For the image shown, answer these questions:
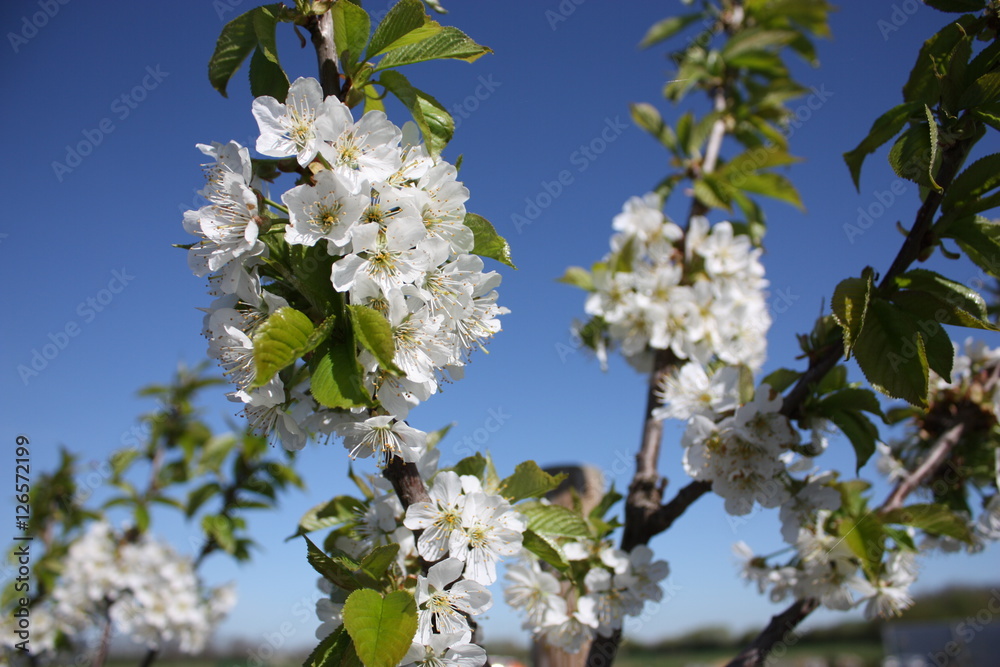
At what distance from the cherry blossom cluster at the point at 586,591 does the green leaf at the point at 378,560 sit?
0.52 m

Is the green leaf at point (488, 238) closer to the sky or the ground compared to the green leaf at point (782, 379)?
closer to the ground

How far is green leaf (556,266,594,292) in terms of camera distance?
2.26 meters

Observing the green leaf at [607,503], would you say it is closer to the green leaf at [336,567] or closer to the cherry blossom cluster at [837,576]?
the cherry blossom cluster at [837,576]

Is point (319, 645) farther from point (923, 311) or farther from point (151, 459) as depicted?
point (151, 459)

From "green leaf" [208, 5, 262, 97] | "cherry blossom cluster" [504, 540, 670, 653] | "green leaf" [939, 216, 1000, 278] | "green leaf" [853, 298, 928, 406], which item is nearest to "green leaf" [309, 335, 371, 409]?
"green leaf" [208, 5, 262, 97]

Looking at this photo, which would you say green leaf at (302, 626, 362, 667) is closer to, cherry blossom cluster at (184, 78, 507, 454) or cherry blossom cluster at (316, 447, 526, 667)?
cherry blossom cluster at (316, 447, 526, 667)

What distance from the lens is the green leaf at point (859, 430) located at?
4.43ft

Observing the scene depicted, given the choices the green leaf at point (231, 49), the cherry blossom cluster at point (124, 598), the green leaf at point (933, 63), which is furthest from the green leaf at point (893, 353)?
the cherry blossom cluster at point (124, 598)

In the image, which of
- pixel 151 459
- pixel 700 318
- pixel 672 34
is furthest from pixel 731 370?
pixel 151 459

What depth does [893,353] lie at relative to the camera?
3.72 feet

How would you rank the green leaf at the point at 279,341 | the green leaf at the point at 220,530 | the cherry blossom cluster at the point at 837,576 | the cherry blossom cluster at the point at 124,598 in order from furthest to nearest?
1. the cherry blossom cluster at the point at 124,598
2. the green leaf at the point at 220,530
3. the cherry blossom cluster at the point at 837,576
4. the green leaf at the point at 279,341

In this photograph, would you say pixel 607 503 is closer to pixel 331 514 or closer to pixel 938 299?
pixel 331 514

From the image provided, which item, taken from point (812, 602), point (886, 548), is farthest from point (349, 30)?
point (886, 548)

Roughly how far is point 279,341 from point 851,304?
97cm
